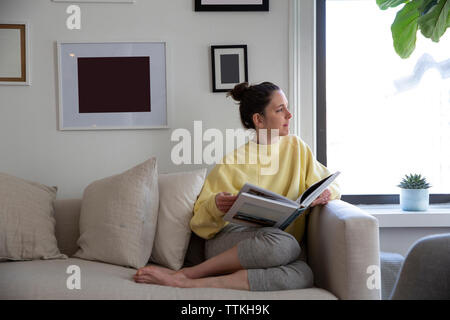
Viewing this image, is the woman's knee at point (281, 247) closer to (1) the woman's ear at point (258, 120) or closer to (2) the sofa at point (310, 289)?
(2) the sofa at point (310, 289)

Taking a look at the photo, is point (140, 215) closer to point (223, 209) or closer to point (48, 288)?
point (223, 209)

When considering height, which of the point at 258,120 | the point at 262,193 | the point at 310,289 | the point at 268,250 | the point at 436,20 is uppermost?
the point at 436,20

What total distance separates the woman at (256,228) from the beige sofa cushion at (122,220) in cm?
20

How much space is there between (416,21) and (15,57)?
2.25 m

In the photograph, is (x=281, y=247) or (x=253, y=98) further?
→ (x=253, y=98)

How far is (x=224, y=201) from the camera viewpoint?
197 centimetres

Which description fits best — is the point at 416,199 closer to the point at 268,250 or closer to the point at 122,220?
the point at 268,250

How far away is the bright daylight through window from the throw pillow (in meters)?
1.15

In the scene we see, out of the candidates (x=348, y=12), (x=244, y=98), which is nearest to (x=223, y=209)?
(x=244, y=98)

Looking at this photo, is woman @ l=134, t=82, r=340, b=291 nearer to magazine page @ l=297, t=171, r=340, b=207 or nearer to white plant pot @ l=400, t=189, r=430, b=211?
magazine page @ l=297, t=171, r=340, b=207

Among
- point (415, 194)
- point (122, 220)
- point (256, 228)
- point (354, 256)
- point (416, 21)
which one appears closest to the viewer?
point (354, 256)

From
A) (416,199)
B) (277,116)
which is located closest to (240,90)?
(277,116)

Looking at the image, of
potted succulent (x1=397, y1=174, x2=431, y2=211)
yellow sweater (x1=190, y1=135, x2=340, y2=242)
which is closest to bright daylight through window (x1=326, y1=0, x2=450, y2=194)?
potted succulent (x1=397, y1=174, x2=431, y2=211)

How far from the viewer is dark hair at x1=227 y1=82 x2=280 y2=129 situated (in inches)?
89.9
